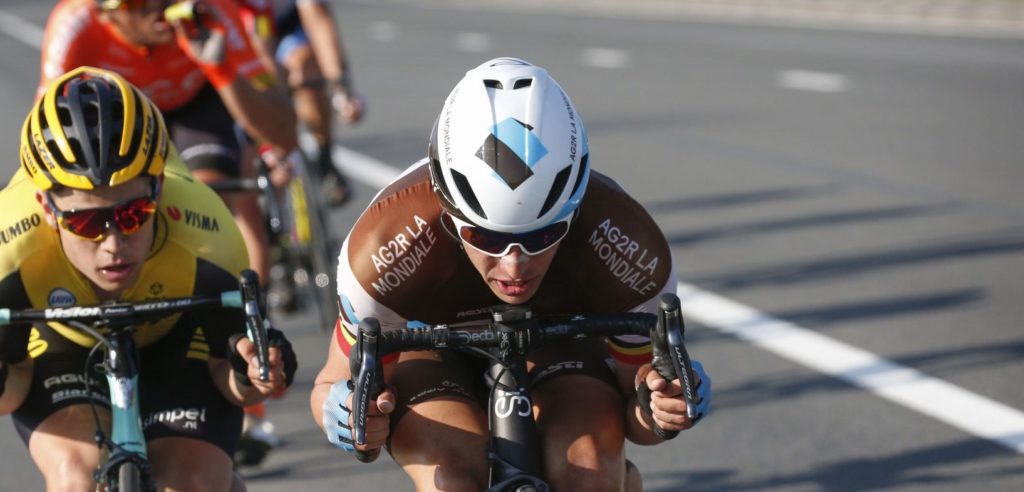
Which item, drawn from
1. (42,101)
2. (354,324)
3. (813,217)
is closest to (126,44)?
(42,101)

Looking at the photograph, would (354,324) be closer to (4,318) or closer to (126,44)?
(4,318)

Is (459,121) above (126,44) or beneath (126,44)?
above

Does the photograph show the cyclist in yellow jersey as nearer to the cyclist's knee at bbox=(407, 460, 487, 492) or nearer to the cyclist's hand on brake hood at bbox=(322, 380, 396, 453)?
the cyclist's hand on brake hood at bbox=(322, 380, 396, 453)

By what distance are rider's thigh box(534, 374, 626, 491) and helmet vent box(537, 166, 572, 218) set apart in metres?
0.59

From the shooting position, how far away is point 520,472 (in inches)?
139

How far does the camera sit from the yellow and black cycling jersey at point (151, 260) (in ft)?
13.9

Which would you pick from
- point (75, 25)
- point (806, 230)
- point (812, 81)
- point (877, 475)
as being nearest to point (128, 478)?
point (75, 25)

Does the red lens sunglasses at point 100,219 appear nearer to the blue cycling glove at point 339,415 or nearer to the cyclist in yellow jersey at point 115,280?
the cyclist in yellow jersey at point 115,280

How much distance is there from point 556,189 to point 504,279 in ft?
0.87

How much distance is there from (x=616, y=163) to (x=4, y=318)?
9333mm

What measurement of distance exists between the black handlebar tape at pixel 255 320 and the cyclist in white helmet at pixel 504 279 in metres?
0.15

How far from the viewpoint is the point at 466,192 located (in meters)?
3.46

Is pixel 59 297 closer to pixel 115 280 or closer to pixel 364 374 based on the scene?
pixel 115 280

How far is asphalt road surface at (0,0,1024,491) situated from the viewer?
20.2ft
